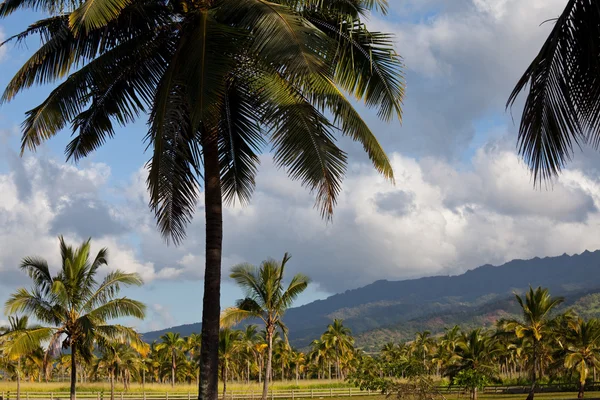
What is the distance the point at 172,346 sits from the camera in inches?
3698

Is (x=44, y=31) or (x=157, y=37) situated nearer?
(x=157, y=37)

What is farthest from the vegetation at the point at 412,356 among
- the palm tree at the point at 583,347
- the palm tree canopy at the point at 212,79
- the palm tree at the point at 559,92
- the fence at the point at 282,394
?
the palm tree at the point at 559,92

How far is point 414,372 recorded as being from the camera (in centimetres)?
2109


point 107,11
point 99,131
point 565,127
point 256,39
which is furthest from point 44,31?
point 565,127

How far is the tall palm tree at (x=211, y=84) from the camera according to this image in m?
10.3

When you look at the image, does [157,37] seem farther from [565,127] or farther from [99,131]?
[565,127]

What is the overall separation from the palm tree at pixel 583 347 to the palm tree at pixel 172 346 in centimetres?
5183

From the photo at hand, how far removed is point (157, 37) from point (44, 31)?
8.45 ft

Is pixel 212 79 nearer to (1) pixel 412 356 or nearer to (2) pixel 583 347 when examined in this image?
(1) pixel 412 356

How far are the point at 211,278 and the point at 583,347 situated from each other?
179 feet

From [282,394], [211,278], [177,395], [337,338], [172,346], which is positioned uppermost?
[211,278]

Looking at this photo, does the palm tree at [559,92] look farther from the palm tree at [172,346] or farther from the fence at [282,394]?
the palm tree at [172,346]

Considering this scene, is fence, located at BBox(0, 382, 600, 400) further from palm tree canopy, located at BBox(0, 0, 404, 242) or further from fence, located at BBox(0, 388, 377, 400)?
palm tree canopy, located at BBox(0, 0, 404, 242)

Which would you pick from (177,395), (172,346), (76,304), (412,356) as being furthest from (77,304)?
(172,346)
